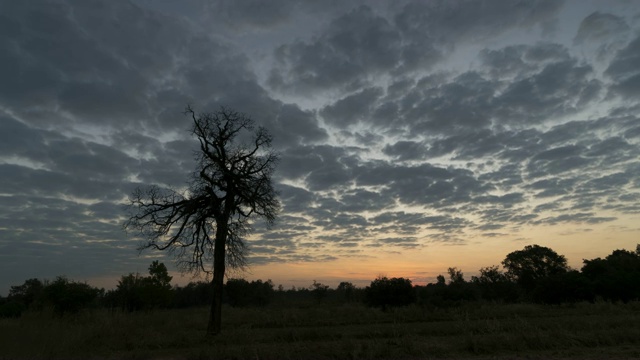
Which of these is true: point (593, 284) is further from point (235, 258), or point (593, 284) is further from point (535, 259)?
point (235, 258)

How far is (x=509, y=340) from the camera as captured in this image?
1495 cm

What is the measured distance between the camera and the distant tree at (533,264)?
234 feet

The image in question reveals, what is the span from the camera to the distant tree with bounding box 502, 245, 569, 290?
7138cm

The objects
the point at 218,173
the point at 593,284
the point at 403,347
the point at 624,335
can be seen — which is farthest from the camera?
the point at 593,284

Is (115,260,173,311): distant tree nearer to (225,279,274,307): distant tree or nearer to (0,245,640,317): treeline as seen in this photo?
(0,245,640,317): treeline

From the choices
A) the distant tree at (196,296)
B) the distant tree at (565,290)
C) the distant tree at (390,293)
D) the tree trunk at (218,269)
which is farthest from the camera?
the distant tree at (196,296)

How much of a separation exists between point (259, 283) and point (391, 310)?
140 ft

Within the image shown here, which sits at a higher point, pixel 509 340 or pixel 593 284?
pixel 593 284

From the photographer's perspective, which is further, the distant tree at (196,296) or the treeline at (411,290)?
the distant tree at (196,296)

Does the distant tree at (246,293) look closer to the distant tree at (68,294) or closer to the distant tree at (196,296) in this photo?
the distant tree at (196,296)

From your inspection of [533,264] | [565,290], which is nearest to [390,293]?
[565,290]

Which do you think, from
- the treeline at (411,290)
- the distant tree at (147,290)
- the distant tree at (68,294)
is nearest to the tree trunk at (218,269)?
the treeline at (411,290)

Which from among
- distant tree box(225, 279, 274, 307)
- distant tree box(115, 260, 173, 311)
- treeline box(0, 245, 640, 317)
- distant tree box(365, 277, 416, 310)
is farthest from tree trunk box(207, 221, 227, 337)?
distant tree box(225, 279, 274, 307)

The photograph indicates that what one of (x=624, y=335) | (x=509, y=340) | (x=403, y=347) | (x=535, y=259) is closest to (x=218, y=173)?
(x=403, y=347)
